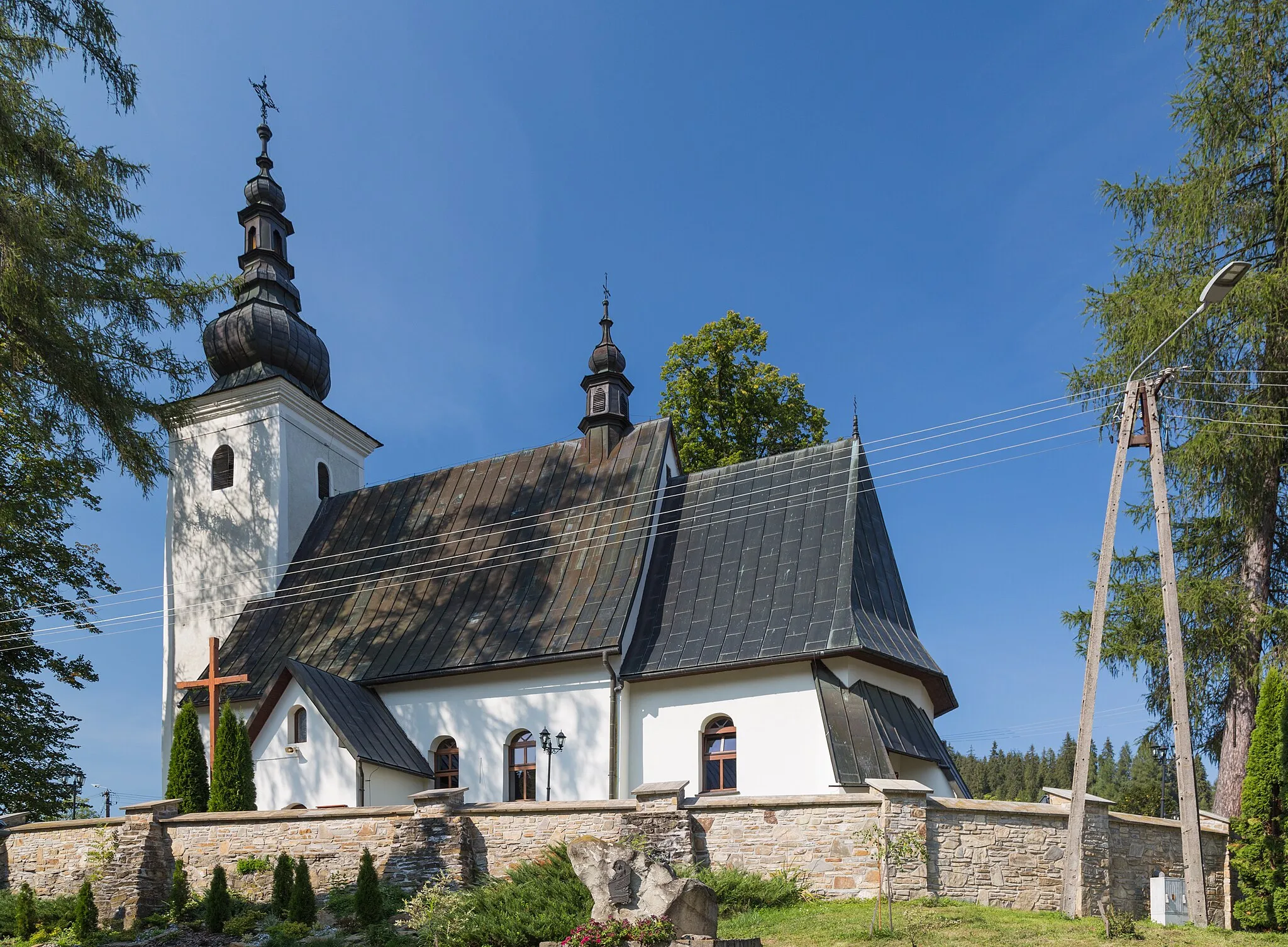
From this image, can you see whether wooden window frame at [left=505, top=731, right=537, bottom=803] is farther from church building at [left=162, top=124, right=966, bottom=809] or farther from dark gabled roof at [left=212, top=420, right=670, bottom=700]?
dark gabled roof at [left=212, top=420, right=670, bottom=700]

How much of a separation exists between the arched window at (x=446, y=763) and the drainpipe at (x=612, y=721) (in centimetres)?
312

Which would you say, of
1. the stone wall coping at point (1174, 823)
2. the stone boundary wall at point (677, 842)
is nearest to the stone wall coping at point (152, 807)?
the stone boundary wall at point (677, 842)

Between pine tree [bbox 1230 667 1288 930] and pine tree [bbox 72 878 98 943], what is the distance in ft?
47.1

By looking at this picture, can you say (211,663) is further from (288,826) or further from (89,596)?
(89,596)

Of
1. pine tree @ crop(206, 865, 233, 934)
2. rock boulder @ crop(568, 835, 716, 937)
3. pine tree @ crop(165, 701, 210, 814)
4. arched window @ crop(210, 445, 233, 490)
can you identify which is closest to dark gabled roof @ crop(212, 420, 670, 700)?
arched window @ crop(210, 445, 233, 490)

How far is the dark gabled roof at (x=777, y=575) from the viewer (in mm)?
18109

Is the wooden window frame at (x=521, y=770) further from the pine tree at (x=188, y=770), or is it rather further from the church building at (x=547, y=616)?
the pine tree at (x=188, y=770)

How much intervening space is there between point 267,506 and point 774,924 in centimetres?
1722

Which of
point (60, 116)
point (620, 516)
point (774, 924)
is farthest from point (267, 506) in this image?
point (774, 924)

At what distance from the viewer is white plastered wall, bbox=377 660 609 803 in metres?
18.6

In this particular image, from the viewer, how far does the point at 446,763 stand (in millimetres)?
20188

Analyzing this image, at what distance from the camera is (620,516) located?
2141cm

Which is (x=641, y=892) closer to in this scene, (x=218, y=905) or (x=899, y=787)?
(x=899, y=787)

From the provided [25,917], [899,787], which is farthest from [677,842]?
[25,917]
